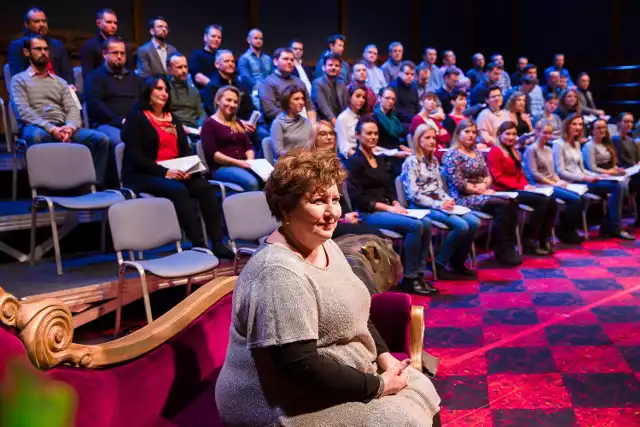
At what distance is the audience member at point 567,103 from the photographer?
8461 mm

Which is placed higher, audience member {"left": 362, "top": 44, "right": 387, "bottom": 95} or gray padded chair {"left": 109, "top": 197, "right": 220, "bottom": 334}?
audience member {"left": 362, "top": 44, "right": 387, "bottom": 95}

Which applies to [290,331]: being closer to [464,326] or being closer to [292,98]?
[464,326]

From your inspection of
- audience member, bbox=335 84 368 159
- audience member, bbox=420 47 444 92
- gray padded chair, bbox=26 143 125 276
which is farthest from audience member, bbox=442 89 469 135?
gray padded chair, bbox=26 143 125 276

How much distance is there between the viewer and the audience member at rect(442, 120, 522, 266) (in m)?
5.64

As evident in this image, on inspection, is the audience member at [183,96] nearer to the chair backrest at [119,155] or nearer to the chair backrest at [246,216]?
the chair backrest at [119,155]

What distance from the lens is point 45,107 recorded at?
5059 millimetres

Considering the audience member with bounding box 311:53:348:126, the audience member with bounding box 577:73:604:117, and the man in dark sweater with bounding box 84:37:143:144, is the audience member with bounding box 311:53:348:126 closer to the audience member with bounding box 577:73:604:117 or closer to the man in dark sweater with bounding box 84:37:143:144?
the man in dark sweater with bounding box 84:37:143:144

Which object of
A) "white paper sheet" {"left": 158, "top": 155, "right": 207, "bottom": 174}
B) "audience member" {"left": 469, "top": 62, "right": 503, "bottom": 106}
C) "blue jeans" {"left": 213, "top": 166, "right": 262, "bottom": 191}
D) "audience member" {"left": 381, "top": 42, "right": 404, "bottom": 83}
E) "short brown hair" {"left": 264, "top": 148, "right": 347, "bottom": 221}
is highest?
"audience member" {"left": 381, "top": 42, "right": 404, "bottom": 83}

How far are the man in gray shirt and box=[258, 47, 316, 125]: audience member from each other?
1.84 meters

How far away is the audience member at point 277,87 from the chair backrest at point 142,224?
253 centimetres

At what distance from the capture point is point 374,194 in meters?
5.07

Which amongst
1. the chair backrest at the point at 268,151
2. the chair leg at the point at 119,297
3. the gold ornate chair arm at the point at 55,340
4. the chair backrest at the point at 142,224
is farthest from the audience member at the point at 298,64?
the gold ornate chair arm at the point at 55,340

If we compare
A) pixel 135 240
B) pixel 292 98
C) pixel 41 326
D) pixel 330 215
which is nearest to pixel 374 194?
pixel 292 98

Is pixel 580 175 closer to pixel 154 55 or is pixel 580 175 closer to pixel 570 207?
pixel 570 207
